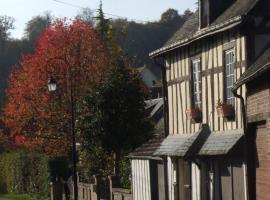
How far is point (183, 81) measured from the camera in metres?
22.7

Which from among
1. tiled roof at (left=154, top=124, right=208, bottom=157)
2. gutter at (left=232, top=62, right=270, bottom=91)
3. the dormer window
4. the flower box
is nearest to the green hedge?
tiled roof at (left=154, top=124, right=208, bottom=157)

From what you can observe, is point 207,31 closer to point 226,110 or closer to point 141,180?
point 226,110

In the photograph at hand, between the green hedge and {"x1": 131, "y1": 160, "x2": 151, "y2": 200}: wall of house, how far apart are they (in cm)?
1084

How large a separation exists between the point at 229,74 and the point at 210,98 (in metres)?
1.41

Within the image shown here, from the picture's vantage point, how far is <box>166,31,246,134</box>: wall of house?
18.4m

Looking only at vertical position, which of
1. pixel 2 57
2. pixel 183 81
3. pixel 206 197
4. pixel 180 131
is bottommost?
pixel 206 197

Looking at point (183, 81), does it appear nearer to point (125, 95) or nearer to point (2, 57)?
point (125, 95)

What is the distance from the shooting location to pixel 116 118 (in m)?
31.5

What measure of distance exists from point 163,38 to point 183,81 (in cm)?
6253

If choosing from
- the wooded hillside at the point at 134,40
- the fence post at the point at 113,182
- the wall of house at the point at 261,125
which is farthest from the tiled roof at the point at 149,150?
the wooded hillside at the point at 134,40

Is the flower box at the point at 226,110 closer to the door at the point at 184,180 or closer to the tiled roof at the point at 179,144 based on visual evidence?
the tiled roof at the point at 179,144

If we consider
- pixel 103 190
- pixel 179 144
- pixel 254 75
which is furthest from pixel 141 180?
pixel 254 75

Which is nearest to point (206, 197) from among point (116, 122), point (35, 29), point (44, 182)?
point (116, 122)

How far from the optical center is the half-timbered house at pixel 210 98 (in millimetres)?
17750
